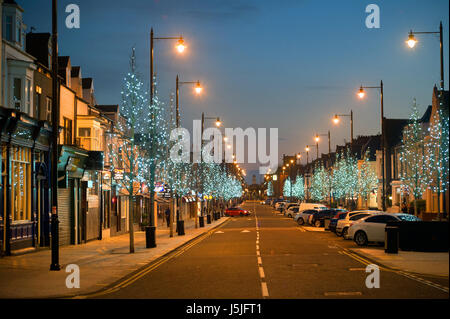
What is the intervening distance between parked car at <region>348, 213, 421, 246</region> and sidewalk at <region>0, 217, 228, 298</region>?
8.98 m

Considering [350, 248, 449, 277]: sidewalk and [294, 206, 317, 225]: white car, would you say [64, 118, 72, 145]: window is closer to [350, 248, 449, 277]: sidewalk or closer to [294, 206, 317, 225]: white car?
[350, 248, 449, 277]: sidewalk

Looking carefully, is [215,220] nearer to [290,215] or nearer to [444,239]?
[290,215]

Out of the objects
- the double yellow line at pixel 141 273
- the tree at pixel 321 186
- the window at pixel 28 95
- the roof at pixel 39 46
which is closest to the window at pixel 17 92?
the window at pixel 28 95

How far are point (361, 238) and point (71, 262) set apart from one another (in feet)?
46.6

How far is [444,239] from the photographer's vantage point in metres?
23.1

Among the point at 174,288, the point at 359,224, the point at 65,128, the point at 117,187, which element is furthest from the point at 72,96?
the point at 174,288

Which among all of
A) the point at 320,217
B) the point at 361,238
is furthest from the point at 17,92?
the point at 320,217

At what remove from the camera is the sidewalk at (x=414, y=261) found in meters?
17.3

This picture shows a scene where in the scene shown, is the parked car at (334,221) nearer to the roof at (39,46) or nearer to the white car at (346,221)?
the white car at (346,221)

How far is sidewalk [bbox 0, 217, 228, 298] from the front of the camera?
14.0m

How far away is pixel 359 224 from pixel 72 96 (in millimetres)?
16122

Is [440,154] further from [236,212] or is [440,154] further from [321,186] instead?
[321,186]

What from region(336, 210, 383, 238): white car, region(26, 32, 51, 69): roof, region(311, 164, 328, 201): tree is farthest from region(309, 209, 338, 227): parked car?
region(311, 164, 328, 201): tree

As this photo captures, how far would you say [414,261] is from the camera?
20.0 meters
